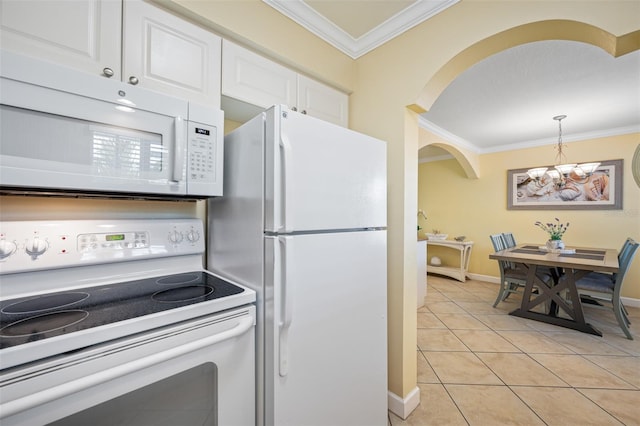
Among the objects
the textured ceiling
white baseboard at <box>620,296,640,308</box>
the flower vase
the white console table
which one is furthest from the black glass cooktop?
white baseboard at <box>620,296,640,308</box>

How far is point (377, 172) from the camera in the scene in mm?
1393

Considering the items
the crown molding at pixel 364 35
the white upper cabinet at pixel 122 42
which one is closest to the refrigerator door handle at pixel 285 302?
the white upper cabinet at pixel 122 42

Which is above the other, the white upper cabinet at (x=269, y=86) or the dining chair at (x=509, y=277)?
the white upper cabinet at (x=269, y=86)

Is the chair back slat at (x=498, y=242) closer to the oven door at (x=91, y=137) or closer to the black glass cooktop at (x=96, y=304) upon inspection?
the black glass cooktop at (x=96, y=304)

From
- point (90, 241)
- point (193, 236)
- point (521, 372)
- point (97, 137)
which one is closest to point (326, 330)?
point (193, 236)

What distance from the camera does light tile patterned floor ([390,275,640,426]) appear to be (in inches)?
64.4

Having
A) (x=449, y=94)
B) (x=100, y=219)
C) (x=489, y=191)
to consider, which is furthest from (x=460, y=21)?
(x=489, y=191)

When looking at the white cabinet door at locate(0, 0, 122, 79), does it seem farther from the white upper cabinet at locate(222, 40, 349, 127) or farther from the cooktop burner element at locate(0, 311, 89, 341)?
the cooktop burner element at locate(0, 311, 89, 341)

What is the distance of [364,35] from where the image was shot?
1792 millimetres

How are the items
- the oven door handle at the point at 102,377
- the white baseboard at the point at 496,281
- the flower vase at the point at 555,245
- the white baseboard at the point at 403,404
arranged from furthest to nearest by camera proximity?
the white baseboard at the point at 496,281
the flower vase at the point at 555,245
the white baseboard at the point at 403,404
the oven door handle at the point at 102,377

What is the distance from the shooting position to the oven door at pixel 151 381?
60cm

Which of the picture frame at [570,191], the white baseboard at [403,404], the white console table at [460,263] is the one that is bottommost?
the white baseboard at [403,404]

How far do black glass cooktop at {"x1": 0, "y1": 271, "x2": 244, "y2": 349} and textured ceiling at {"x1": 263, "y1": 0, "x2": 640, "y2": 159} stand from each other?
158cm

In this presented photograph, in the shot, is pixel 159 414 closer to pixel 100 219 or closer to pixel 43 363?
pixel 43 363
